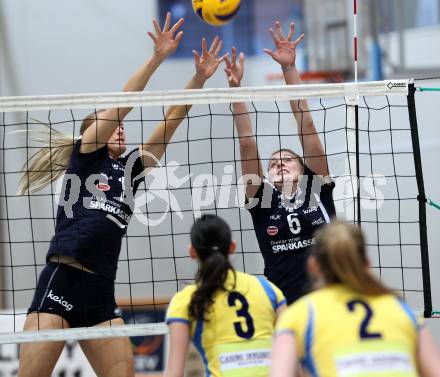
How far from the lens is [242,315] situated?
3.71 m

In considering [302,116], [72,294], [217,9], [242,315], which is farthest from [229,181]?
[242,315]

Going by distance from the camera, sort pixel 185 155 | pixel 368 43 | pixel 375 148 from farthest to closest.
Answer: pixel 368 43, pixel 185 155, pixel 375 148

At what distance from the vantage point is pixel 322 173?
16.9 feet

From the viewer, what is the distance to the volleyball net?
520 centimetres

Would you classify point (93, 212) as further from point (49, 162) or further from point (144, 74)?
point (144, 74)

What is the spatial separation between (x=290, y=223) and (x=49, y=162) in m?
1.58

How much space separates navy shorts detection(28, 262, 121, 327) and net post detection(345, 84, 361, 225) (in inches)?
59.5

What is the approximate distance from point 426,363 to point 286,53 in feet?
8.86

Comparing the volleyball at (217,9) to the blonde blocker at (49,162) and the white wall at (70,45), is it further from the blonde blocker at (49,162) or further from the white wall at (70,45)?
the white wall at (70,45)

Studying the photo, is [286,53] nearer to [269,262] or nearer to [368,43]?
[269,262]

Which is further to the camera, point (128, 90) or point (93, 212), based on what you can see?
point (128, 90)

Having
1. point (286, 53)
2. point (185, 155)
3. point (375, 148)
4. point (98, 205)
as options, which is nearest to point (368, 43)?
point (185, 155)

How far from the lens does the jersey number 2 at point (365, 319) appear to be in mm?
2990

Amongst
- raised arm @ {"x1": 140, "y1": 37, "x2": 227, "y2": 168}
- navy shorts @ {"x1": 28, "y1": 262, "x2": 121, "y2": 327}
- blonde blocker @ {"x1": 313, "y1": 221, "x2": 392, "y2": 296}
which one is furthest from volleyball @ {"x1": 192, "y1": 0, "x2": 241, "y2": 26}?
blonde blocker @ {"x1": 313, "y1": 221, "x2": 392, "y2": 296}
